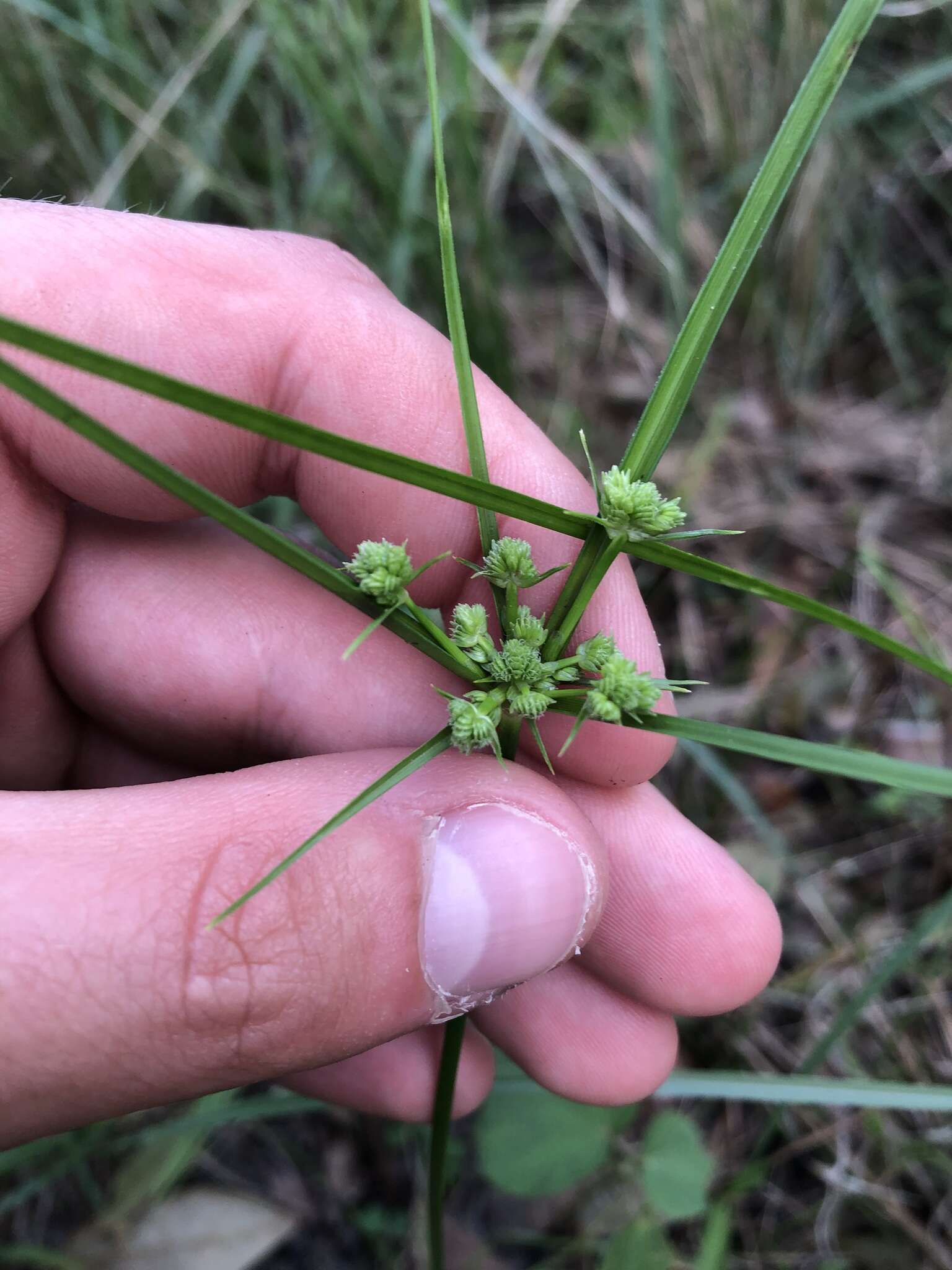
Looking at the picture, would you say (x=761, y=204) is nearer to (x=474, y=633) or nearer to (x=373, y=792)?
(x=474, y=633)

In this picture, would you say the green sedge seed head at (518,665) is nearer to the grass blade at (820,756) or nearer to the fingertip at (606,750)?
the grass blade at (820,756)

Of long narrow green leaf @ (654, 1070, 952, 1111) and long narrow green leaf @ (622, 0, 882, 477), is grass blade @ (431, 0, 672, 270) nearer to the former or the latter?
long narrow green leaf @ (622, 0, 882, 477)

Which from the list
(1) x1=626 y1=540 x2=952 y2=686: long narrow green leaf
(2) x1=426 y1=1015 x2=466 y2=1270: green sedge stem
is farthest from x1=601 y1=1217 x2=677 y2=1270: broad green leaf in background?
(1) x1=626 y1=540 x2=952 y2=686: long narrow green leaf

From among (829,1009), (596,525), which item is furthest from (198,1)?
(829,1009)

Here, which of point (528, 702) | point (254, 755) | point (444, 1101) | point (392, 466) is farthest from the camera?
point (254, 755)

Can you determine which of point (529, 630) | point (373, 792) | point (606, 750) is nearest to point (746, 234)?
point (529, 630)
